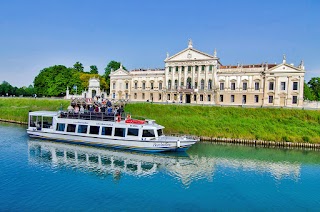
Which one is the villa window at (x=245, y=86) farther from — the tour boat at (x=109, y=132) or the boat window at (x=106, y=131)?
the boat window at (x=106, y=131)

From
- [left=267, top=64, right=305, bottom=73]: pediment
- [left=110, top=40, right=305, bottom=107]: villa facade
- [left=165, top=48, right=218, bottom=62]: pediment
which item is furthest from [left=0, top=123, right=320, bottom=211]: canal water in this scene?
[left=165, top=48, right=218, bottom=62]: pediment

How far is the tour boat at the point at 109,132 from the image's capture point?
27.6 meters

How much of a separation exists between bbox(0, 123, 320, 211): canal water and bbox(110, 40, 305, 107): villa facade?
84.5 ft

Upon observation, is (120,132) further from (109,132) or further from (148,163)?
(148,163)

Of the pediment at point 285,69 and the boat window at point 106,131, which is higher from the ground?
the pediment at point 285,69

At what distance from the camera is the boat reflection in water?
22117mm

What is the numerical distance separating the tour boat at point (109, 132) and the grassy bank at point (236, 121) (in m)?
8.72

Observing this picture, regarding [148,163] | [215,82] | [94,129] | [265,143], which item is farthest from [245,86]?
[148,163]

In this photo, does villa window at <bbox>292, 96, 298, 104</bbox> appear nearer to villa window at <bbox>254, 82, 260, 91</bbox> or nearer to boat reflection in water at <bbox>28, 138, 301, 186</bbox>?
villa window at <bbox>254, 82, 260, 91</bbox>

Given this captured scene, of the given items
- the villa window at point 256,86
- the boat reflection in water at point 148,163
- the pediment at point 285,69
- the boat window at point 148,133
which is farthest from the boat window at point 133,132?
the pediment at point 285,69

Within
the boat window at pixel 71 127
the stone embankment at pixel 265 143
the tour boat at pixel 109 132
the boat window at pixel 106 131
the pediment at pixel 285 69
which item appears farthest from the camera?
the pediment at pixel 285 69

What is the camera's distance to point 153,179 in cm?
2053

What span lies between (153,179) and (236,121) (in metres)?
23.3

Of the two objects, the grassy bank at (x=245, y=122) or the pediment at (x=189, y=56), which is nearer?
the grassy bank at (x=245, y=122)
